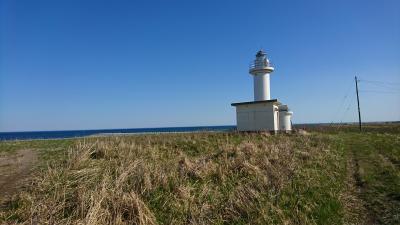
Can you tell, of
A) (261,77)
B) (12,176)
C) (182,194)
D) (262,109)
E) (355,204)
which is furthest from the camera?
(261,77)

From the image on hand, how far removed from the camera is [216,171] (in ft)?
29.5

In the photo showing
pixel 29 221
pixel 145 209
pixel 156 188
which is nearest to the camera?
pixel 29 221

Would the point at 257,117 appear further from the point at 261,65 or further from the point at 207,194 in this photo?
the point at 207,194

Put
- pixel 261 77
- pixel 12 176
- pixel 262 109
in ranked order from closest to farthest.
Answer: pixel 12 176 → pixel 262 109 → pixel 261 77

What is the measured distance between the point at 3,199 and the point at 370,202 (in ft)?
25.3

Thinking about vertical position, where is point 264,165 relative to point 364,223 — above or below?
above

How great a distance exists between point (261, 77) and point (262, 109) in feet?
17.9

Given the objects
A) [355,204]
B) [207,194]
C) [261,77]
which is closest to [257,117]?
[261,77]

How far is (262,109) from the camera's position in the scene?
28.4 m

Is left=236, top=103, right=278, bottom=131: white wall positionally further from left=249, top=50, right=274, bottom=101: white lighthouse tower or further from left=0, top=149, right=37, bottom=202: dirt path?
left=0, top=149, right=37, bottom=202: dirt path

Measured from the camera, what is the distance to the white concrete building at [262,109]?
92.0ft

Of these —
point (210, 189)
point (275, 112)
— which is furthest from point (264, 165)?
point (275, 112)

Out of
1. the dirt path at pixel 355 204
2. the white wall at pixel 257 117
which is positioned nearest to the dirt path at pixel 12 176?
the dirt path at pixel 355 204

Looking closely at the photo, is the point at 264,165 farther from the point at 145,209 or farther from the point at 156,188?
the point at 145,209
